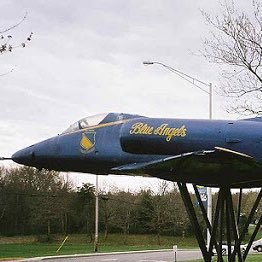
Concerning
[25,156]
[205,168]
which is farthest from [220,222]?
Result: [25,156]

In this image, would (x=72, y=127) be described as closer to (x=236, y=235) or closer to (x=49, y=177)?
(x=236, y=235)

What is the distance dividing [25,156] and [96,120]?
5.63ft

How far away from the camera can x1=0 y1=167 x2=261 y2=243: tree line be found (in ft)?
212

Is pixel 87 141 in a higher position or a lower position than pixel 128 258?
higher

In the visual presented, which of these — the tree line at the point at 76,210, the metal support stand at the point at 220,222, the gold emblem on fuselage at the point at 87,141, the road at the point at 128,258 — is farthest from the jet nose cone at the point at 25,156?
the tree line at the point at 76,210

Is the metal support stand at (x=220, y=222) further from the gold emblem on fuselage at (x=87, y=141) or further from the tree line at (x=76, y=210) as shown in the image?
the tree line at (x=76, y=210)

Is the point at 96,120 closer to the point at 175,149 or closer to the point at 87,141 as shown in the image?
the point at 87,141

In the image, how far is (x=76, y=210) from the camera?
2675 inches

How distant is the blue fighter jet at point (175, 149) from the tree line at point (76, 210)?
51.7 m

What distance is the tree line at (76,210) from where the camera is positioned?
64688 millimetres

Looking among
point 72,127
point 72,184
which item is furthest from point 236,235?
point 72,184

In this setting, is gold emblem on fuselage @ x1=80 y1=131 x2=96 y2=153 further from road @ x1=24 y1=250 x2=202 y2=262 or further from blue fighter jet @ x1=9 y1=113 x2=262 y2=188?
road @ x1=24 y1=250 x2=202 y2=262

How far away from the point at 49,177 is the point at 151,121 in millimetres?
59849

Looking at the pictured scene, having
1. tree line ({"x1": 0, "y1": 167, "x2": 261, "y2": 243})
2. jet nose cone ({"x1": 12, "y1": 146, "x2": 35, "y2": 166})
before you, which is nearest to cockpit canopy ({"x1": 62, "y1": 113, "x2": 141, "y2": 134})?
jet nose cone ({"x1": 12, "y1": 146, "x2": 35, "y2": 166})
